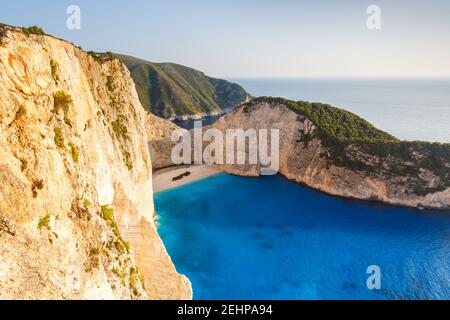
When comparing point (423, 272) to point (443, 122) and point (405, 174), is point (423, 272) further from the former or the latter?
point (443, 122)

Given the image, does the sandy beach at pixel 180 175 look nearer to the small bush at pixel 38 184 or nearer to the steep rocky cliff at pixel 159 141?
the steep rocky cliff at pixel 159 141

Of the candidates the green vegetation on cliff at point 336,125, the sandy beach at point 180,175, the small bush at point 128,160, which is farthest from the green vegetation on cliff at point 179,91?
the small bush at point 128,160

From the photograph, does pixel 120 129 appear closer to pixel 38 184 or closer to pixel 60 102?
pixel 60 102

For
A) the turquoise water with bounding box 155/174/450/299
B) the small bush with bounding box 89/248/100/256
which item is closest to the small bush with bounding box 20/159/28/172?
the small bush with bounding box 89/248/100/256

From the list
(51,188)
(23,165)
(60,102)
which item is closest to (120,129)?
(60,102)

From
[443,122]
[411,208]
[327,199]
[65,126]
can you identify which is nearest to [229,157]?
[327,199]

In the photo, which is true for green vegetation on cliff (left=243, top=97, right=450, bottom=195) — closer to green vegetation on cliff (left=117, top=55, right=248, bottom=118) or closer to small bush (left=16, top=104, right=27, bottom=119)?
small bush (left=16, top=104, right=27, bottom=119)
